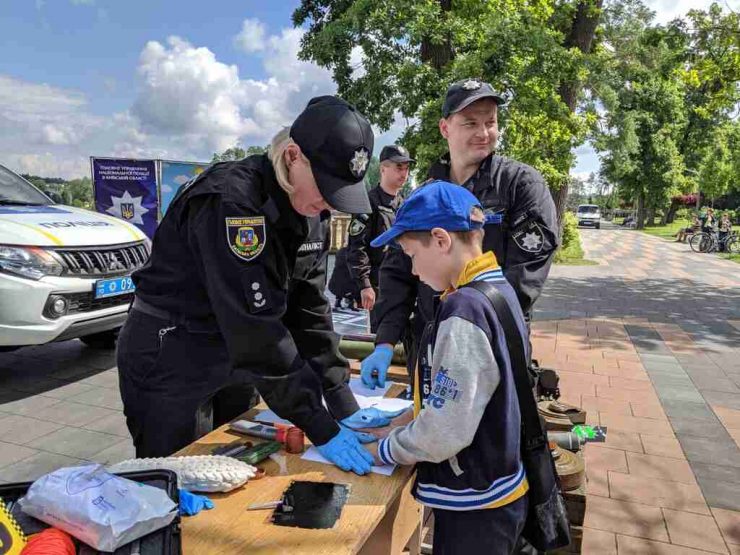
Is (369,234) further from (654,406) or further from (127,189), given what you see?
(127,189)

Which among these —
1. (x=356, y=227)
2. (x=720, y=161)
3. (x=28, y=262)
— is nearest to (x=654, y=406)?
(x=356, y=227)

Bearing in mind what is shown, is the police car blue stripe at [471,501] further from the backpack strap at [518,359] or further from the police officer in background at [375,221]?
the police officer in background at [375,221]

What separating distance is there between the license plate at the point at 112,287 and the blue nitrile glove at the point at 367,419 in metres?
3.31

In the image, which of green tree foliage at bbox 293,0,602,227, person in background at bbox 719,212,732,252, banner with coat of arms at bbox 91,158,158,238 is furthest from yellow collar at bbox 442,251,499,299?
person in background at bbox 719,212,732,252

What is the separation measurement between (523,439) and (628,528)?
1.75 meters

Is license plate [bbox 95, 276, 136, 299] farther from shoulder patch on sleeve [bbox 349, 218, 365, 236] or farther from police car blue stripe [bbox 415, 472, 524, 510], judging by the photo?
police car blue stripe [bbox 415, 472, 524, 510]

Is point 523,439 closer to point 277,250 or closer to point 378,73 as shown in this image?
point 277,250

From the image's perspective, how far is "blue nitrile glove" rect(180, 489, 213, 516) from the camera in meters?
1.23

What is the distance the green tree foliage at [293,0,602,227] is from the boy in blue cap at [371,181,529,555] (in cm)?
625

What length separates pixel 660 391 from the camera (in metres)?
4.91

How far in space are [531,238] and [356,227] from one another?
240 centimetres

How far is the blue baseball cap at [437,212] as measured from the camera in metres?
1.49

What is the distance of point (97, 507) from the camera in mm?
970

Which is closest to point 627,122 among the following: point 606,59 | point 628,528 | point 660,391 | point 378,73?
point 606,59
